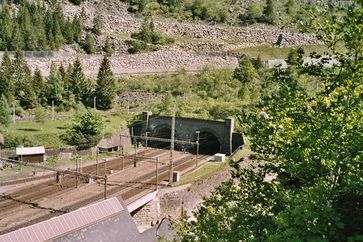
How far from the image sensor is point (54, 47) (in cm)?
7881

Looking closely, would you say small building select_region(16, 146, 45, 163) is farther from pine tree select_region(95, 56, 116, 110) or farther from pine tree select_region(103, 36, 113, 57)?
pine tree select_region(103, 36, 113, 57)

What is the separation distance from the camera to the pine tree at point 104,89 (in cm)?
6094

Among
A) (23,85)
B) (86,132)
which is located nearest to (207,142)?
(86,132)

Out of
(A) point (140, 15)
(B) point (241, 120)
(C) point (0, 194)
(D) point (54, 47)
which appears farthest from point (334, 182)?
(A) point (140, 15)

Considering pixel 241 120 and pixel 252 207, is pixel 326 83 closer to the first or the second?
pixel 241 120

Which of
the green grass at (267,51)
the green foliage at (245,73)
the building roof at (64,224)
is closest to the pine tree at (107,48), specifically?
the green grass at (267,51)

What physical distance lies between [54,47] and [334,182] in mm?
74456

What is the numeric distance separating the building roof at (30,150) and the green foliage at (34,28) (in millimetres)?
33111

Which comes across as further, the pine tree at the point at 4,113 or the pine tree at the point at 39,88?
the pine tree at the point at 39,88

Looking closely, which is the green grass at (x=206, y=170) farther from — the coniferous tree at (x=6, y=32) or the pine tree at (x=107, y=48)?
the pine tree at (x=107, y=48)

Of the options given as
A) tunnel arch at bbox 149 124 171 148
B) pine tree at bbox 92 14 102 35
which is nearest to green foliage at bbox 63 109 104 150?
tunnel arch at bbox 149 124 171 148

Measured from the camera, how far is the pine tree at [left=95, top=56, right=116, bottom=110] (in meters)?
60.9

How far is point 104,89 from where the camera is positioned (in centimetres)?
6069

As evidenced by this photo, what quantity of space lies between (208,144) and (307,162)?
161 feet
